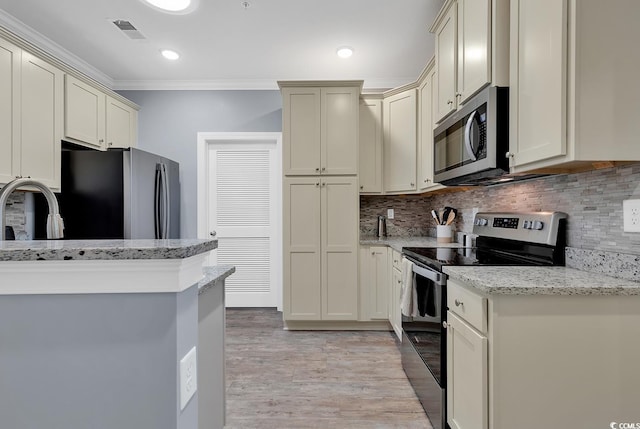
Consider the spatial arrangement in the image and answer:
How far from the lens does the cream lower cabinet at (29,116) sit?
90.4 inches

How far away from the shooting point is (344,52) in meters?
3.14

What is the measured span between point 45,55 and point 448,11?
2921mm

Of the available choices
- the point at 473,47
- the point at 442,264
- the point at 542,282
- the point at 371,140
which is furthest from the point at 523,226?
the point at 371,140

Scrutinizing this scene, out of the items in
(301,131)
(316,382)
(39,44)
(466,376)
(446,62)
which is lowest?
(316,382)

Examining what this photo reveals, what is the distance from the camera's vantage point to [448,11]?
2205 millimetres

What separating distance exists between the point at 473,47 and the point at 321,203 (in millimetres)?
1875

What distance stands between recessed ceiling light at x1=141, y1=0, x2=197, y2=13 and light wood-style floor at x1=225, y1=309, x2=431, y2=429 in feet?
8.66

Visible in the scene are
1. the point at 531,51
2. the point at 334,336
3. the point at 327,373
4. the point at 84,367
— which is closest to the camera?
the point at 84,367

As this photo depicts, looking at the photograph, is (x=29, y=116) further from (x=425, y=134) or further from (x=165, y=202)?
(x=425, y=134)

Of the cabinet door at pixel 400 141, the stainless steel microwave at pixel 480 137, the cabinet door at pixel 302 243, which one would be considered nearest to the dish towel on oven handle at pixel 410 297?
the stainless steel microwave at pixel 480 137

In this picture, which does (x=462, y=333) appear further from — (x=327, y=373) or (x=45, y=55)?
(x=45, y=55)

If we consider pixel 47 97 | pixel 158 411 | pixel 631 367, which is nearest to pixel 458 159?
pixel 631 367

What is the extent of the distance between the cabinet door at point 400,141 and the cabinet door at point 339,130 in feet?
1.26

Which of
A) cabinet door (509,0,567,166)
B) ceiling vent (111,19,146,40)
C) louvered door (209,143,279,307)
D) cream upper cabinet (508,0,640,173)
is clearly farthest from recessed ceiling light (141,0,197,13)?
cream upper cabinet (508,0,640,173)
